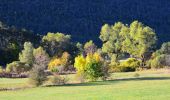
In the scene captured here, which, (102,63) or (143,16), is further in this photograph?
(143,16)

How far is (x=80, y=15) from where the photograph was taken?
178 m

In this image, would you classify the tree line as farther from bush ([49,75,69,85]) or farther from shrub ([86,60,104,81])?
bush ([49,75,69,85])

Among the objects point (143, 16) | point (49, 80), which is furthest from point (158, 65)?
point (143, 16)

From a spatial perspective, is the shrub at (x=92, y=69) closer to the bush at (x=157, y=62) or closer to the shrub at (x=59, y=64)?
the shrub at (x=59, y=64)

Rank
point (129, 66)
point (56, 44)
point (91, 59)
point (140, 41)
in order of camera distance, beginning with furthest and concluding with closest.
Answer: point (56, 44) < point (140, 41) < point (129, 66) < point (91, 59)

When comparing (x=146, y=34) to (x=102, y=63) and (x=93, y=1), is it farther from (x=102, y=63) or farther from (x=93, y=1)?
(x=93, y=1)

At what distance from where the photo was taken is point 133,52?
104 metres

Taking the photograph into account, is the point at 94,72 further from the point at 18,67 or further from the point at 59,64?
the point at 59,64

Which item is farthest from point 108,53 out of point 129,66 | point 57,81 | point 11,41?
point 57,81

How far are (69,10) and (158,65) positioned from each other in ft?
300

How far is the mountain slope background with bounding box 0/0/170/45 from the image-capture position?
161 metres

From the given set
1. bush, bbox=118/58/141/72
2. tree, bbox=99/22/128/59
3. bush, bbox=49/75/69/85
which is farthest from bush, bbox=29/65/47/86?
tree, bbox=99/22/128/59

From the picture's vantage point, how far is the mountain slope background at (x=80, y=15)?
161000 mm

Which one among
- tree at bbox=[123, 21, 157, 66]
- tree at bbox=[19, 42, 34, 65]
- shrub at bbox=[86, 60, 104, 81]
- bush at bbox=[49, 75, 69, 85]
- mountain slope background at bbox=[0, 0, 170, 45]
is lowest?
bush at bbox=[49, 75, 69, 85]
